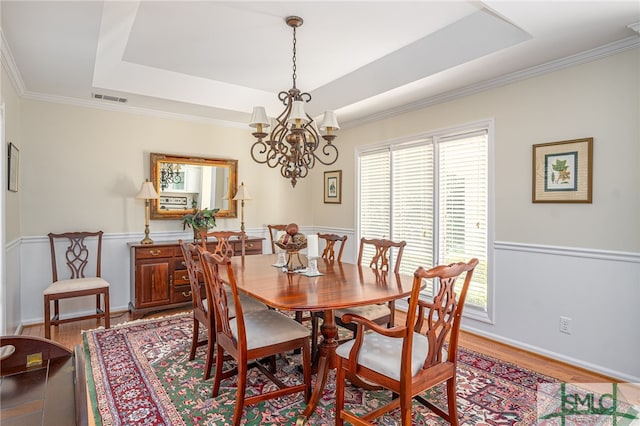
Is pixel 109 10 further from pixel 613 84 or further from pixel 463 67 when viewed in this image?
pixel 613 84

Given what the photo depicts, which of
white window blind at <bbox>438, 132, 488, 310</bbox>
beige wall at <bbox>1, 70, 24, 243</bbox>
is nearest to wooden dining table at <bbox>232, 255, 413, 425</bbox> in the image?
white window blind at <bbox>438, 132, 488, 310</bbox>

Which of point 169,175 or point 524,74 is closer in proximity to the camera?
point 524,74

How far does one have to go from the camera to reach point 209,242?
4.43 metres

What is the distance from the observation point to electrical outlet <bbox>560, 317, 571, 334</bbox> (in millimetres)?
2947

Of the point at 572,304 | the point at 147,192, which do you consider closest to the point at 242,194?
the point at 147,192

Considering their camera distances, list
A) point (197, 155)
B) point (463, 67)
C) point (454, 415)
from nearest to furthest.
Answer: point (454, 415) < point (463, 67) < point (197, 155)

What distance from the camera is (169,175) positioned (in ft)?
15.1

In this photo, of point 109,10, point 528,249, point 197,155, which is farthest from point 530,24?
point 197,155

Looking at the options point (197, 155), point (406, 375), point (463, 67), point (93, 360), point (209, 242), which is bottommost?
point (93, 360)

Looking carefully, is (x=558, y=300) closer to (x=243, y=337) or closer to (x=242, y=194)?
(x=243, y=337)

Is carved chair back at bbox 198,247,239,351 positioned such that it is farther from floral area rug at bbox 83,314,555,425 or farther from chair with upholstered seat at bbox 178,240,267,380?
floral area rug at bbox 83,314,555,425

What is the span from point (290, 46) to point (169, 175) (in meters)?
2.36

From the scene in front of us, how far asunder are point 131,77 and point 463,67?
3.25 m

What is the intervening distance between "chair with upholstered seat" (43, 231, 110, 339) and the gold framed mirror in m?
0.74
